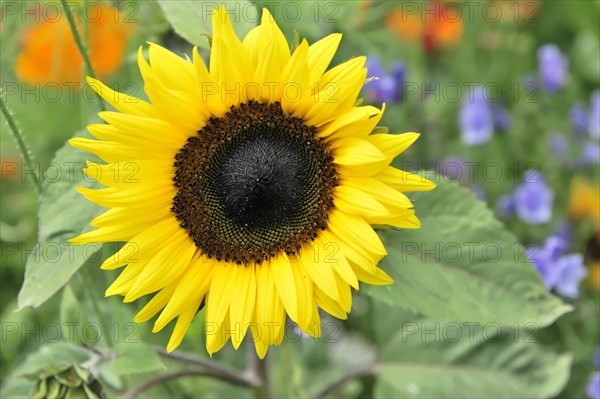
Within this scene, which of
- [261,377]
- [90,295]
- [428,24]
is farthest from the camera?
[428,24]

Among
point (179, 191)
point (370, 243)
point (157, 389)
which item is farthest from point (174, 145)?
point (157, 389)

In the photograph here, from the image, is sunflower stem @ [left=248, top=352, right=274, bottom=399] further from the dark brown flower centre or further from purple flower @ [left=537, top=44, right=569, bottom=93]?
purple flower @ [left=537, top=44, right=569, bottom=93]

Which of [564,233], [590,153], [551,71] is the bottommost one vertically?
[564,233]

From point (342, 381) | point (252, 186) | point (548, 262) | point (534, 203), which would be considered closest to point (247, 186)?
point (252, 186)

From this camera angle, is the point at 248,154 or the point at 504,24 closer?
the point at 248,154

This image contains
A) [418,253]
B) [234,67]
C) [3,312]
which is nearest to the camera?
[234,67]

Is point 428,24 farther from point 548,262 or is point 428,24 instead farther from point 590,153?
point 548,262

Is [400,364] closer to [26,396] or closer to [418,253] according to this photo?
[418,253]

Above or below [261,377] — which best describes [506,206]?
above
